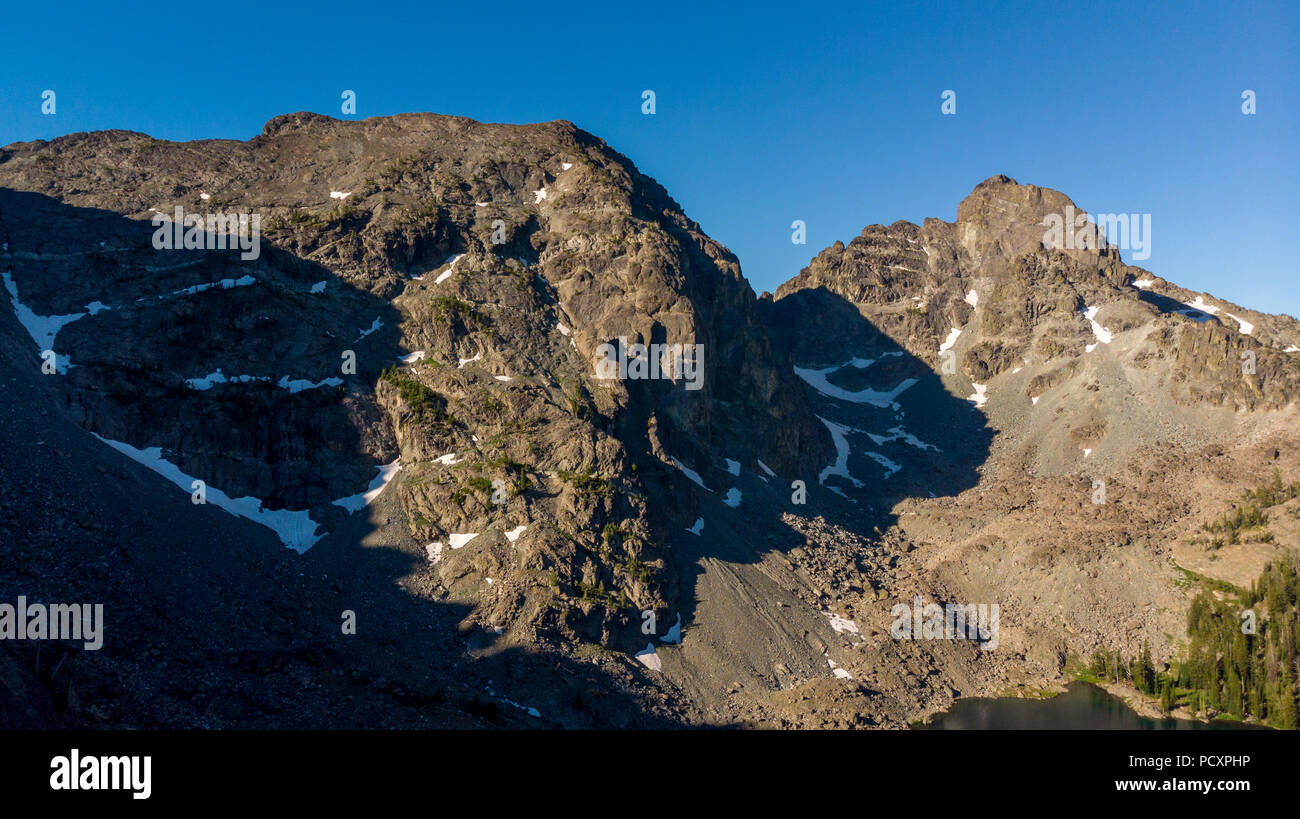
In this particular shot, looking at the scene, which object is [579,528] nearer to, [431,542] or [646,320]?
[431,542]

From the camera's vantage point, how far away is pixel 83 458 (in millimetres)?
61781

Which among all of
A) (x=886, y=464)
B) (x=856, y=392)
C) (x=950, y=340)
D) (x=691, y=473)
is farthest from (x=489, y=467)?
(x=950, y=340)

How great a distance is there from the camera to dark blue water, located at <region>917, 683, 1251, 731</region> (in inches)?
2739

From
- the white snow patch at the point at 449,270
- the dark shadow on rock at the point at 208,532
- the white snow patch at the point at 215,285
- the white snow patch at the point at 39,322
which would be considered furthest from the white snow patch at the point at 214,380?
the white snow patch at the point at 449,270

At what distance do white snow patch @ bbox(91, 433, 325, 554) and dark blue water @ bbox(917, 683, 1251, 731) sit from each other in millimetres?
56140

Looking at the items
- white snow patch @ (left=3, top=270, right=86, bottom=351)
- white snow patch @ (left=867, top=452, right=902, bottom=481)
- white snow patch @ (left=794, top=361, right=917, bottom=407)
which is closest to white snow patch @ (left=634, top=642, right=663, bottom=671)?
white snow patch @ (left=3, top=270, right=86, bottom=351)

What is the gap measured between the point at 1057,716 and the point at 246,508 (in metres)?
75.9

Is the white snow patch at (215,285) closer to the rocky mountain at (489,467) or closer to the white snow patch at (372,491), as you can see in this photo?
the rocky mountain at (489,467)

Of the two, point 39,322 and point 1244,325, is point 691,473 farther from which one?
point 1244,325

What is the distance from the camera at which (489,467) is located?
77062mm

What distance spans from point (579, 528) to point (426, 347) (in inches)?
1118

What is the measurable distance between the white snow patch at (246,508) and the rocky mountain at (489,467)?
1.42ft

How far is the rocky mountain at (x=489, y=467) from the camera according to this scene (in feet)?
184

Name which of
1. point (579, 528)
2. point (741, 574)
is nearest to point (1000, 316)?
point (741, 574)
